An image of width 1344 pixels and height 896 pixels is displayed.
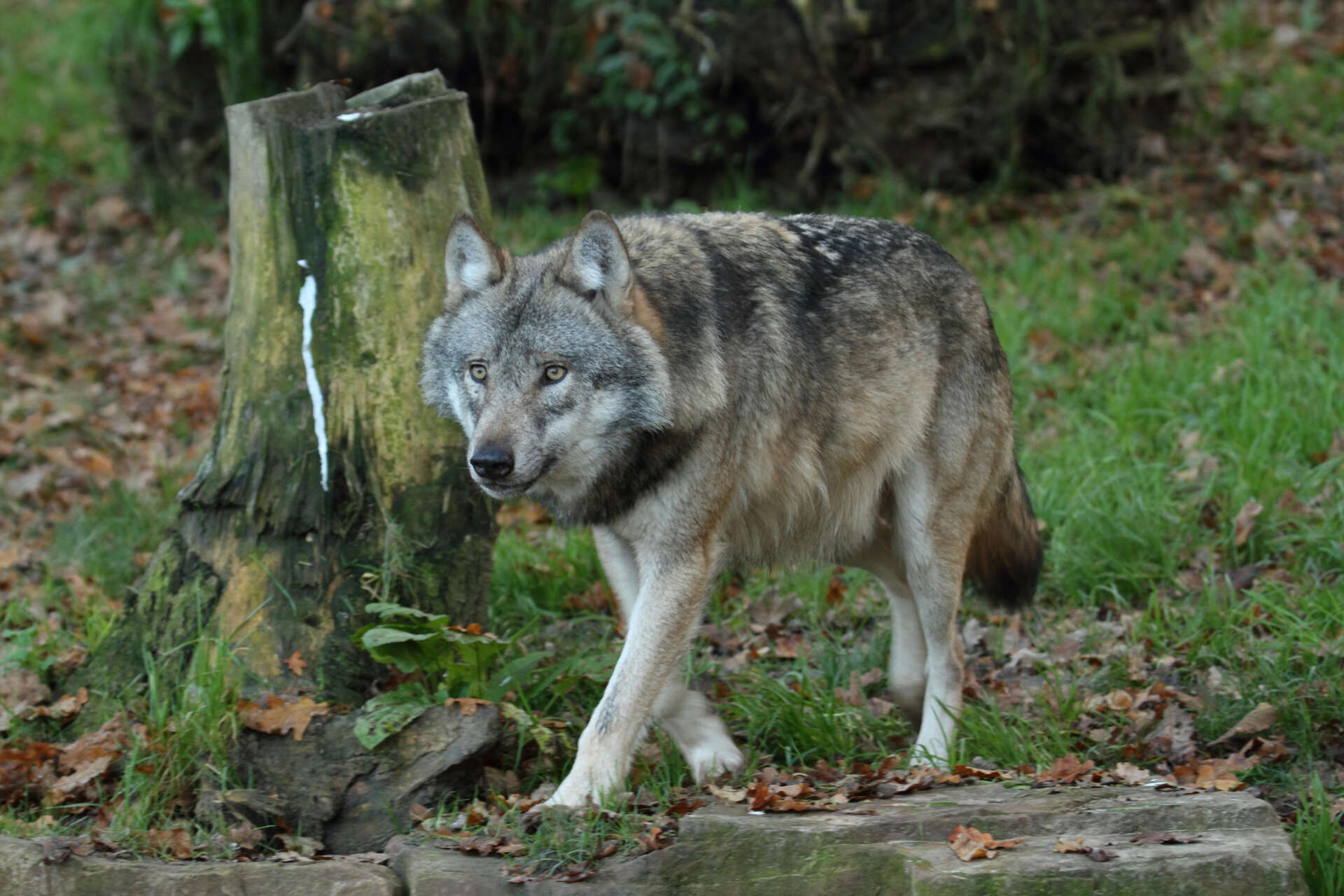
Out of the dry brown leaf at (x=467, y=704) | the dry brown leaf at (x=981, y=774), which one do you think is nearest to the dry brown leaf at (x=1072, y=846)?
the dry brown leaf at (x=981, y=774)

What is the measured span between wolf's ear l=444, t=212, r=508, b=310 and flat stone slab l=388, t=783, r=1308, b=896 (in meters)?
1.77

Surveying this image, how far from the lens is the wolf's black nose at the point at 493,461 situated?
140 inches

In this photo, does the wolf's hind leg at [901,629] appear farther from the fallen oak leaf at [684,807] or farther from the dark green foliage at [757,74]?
the dark green foliage at [757,74]

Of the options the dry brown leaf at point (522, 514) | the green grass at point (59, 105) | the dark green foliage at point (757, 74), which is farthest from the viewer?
the green grass at point (59, 105)

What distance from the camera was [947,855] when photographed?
3.11m

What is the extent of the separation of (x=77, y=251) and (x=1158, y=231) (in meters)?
8.13

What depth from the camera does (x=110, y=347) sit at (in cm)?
846

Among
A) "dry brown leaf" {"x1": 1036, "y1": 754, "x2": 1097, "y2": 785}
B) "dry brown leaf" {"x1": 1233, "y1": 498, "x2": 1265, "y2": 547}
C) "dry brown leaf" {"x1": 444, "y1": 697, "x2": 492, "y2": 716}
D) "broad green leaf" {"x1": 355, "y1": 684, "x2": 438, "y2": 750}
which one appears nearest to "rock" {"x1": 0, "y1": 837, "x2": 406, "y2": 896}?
"broad green leaf" {"x1": 355, "y1": 684, "x2": 438, "y2": 750}

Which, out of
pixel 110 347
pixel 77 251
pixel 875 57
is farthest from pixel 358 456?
pixel 77 251

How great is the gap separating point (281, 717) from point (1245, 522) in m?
3.97

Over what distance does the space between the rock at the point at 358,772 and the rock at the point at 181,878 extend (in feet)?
1.41

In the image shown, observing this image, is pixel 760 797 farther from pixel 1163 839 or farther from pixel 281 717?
pixel 281 717

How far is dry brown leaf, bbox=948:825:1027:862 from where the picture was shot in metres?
3.09

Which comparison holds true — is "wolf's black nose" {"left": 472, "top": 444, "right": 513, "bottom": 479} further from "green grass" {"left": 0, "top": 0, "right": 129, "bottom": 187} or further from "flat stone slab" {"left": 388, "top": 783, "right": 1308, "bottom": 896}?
"green grass" {"left": 0, "top": 0, "right": 129, "bottom": 187}
